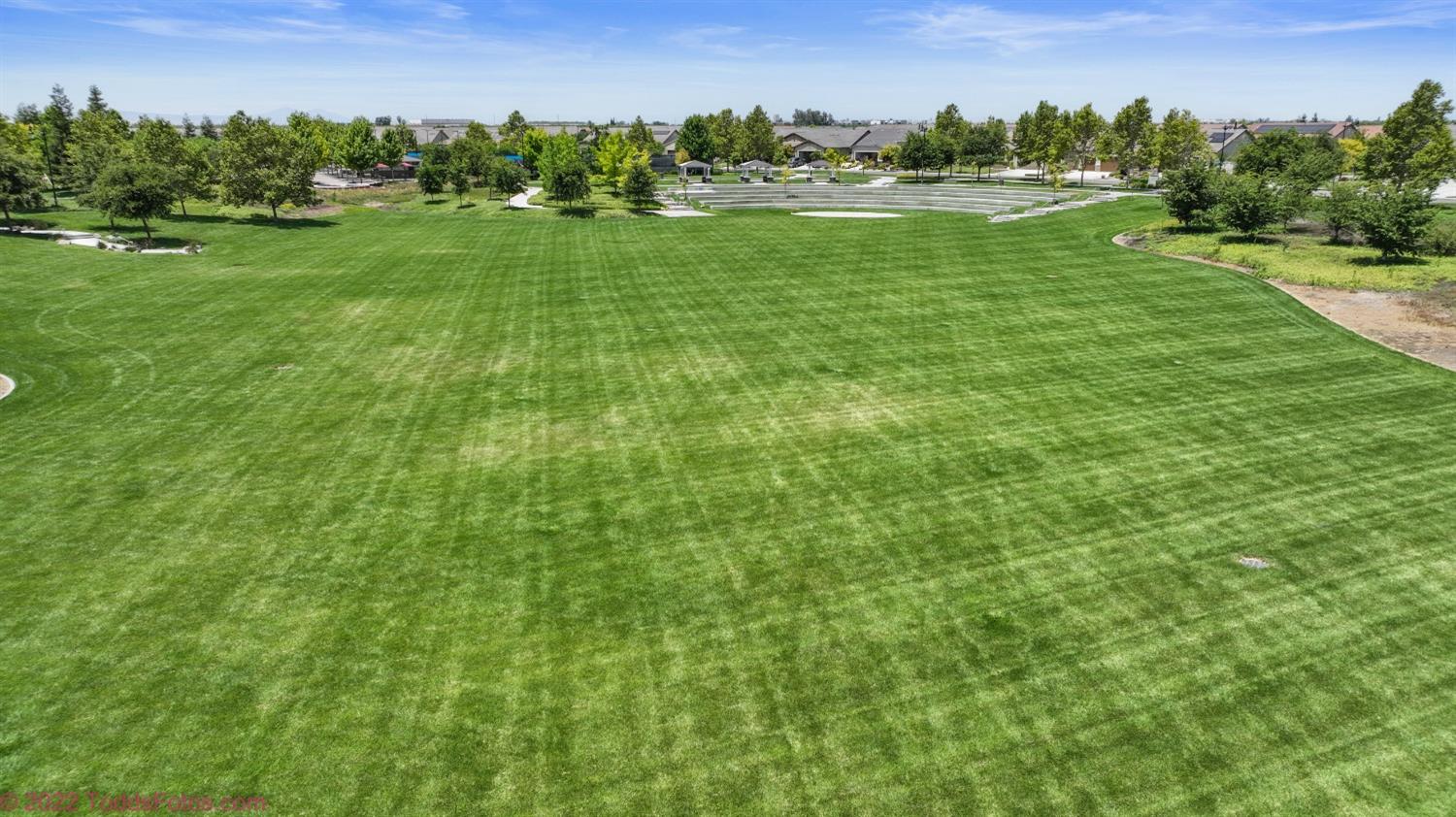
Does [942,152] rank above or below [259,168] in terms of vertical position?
above

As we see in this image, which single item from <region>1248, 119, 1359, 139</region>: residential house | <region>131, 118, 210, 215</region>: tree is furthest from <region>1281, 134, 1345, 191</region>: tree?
<region>131, 118, 210, 215</region>: tree

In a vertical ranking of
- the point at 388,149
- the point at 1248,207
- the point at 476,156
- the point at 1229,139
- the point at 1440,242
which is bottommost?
the point at 1440,242

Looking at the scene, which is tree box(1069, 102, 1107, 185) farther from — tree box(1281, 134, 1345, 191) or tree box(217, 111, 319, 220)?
tree box(217, 111, 319, 220)

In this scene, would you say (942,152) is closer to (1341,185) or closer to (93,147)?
(1341,185)

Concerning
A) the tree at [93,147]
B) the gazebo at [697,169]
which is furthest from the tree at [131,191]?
the gazebo at [697,169]

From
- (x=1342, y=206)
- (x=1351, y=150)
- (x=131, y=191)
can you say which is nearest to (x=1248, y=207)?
(x=1342, y=206)

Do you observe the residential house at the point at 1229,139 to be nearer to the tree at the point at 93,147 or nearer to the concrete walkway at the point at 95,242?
the concrete walkway at the point at 95,242
